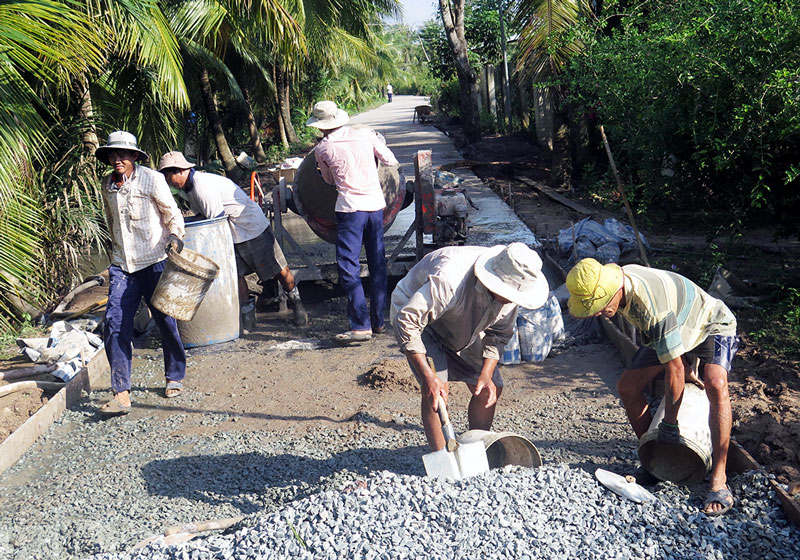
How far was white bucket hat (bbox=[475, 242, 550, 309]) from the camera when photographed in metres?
3.49

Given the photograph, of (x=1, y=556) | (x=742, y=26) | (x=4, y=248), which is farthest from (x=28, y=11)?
(x=742, y=26)

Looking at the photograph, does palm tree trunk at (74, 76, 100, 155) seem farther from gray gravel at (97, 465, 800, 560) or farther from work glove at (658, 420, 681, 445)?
work glove at (658, 420, 681, 445)

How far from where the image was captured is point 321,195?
7.82 m

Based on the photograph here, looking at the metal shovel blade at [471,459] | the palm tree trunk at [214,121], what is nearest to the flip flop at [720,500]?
the metal shovel blade at [471,459]

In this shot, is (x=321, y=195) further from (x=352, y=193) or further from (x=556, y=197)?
(x=556, y=197)

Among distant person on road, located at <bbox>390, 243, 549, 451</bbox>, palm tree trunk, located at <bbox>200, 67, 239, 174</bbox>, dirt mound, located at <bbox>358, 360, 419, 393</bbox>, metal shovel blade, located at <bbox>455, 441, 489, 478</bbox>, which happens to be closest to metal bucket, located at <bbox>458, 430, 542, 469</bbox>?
metal shovel blade, located at <bbox>455, 441, 489, 478</bbox>

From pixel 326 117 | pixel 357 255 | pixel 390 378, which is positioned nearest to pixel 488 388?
pixel 390 378

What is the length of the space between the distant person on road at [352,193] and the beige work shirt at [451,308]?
264 cm

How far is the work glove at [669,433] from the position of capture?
3705 millimetres

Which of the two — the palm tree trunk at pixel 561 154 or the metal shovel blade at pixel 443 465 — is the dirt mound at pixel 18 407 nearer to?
the metal shovel blade at pixel 443 465

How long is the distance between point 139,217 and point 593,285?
350 cm

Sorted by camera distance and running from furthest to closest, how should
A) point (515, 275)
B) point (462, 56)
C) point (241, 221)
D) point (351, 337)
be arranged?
point (462, 56) → point (241, 221) → point (351, 337) → point (515, 275)

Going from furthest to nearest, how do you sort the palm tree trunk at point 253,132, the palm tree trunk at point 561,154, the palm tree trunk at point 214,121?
the palm tree trunk at point 253,132, the palm tree trunk at point 214,121, the palm tree trunk at point 561,154

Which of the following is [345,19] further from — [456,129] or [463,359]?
[463,359]
